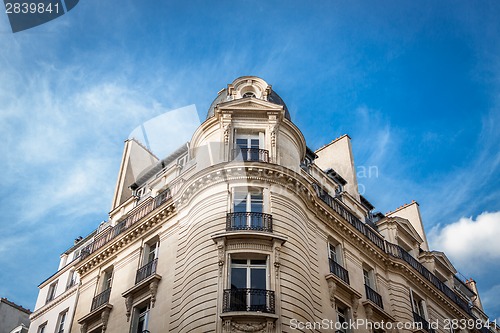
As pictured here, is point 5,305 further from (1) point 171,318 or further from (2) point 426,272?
(2) point 426,272

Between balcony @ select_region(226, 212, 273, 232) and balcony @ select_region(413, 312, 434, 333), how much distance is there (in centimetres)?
894

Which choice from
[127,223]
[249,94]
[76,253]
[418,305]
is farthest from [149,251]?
[418,305]

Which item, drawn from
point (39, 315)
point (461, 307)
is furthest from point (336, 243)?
point (39, 315)

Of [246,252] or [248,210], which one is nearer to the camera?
[246,252]

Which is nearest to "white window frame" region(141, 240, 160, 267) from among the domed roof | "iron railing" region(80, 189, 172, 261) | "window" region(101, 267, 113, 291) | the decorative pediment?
"iron railing" region(80, 189, 172, 261)

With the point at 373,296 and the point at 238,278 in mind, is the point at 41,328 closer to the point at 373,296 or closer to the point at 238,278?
the point at 238,278

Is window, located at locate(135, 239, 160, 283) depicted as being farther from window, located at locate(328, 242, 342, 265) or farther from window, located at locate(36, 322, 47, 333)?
window, located at locate(36, 322, 47, 333)

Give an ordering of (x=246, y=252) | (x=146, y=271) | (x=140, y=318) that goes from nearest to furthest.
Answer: (x=246, y=252), (x=140, y=318), (x=146, y=271)

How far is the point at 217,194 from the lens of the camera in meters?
22.2

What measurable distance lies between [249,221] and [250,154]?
10.2ft

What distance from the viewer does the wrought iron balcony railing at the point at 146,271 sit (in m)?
23.5

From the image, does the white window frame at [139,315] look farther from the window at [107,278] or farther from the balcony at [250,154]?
the balcony at [250,154]

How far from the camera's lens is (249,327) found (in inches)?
722

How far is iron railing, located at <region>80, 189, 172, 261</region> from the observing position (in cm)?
2564
